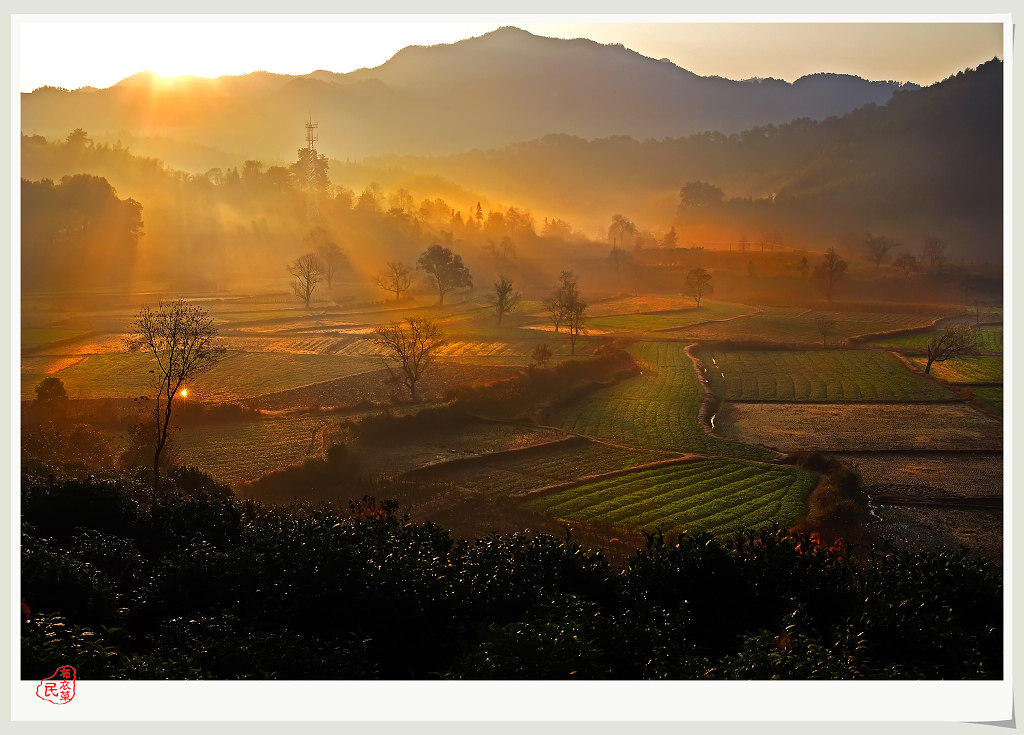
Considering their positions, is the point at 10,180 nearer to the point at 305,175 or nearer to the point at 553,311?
the point at 305,175

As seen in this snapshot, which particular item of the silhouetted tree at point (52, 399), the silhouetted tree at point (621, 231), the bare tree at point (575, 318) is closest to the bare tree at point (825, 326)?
the silhouetted tree at point (621, 231)

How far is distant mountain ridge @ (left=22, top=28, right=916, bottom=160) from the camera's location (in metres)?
8.62

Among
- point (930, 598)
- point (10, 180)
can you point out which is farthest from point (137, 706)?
point (930, 598)

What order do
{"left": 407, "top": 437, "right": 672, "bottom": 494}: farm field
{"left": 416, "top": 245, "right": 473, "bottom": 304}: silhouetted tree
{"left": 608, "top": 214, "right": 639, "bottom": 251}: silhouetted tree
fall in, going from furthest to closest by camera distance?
1. {"left": 608, "top": 214, "right": 639, "bottom": 251}: silhouetted tree
2. {"left": 416, "top": 245, "right": 473, "bottom": 304}: silhouetted tree
3. {"left": 407, "top": 437, "right": 672, "bottom": 494}: farm field

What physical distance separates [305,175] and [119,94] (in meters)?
2.26

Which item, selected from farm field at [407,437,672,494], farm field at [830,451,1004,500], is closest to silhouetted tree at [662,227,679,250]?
farm field at [407,437,672,494]

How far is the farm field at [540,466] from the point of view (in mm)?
8719

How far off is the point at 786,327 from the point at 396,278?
4.90 metres

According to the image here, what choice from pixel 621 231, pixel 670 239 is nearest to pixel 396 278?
pixel 621 231

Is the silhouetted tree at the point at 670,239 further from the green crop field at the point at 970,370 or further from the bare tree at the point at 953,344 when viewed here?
the green crop field at the point at 970,370

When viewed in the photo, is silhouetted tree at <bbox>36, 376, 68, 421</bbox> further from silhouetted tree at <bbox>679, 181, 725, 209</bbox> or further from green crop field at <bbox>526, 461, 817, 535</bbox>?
silhouetted tree at <bbox>679, 181, 725, 209</bbox>

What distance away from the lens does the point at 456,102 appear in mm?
10133

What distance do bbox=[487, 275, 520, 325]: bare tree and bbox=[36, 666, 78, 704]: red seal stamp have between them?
6.21 m

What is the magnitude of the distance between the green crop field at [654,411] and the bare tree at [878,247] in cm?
255
